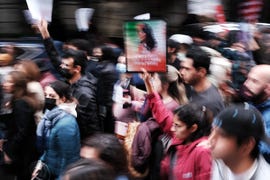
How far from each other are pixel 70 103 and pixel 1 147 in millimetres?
964

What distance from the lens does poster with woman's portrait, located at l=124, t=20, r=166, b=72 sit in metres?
5.46

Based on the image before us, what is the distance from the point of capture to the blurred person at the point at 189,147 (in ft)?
13.5

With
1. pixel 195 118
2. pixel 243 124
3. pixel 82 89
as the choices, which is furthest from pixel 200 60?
pixel 243 124

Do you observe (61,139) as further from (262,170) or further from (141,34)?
(262,170)

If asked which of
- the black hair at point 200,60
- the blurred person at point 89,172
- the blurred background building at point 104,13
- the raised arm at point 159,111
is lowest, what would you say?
the blurred background building at point 104,13

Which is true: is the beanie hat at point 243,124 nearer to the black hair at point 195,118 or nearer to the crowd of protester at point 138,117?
the crowd of protester at point 138,117

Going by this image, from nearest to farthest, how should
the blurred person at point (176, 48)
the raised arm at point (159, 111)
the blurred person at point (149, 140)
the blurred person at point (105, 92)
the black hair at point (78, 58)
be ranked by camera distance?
the raised arm at point (159, 111), the blurred person at point (149, 140), the black hair at point (78, 58), the blurred person at point (105, 92), the blurred person at point (176, 48)

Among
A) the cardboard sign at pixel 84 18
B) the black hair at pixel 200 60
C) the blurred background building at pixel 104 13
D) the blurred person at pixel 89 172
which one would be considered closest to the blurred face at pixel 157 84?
the black hair at pixel 200 60

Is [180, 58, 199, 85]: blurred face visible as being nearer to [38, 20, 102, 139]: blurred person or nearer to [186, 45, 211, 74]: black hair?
[186, 45, 211, 74]: black hair

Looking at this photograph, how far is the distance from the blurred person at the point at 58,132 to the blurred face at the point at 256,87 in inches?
64.5

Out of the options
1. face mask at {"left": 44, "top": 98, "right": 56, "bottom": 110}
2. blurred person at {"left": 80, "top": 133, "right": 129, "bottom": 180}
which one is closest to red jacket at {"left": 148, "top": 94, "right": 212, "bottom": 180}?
blurred person at {"left": 80, "top": 133, "right": 129, "bottom": 180}

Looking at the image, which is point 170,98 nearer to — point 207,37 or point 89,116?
point 89,116

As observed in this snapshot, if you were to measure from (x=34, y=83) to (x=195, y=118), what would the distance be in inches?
94.7

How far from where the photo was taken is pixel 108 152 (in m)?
3.50
